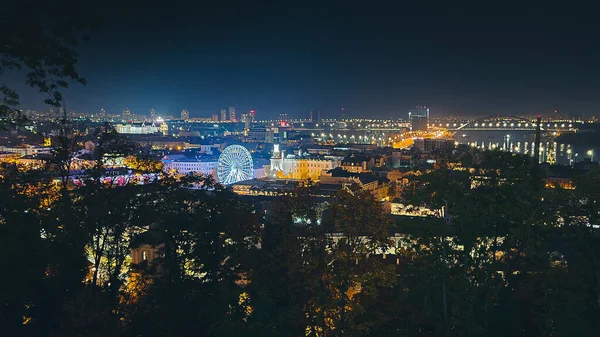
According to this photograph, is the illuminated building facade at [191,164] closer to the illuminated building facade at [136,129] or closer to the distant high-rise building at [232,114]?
the illuminated building facade at [136,129]

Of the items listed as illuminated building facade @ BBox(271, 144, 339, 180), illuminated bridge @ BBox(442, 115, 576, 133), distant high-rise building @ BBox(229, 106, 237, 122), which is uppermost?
distant high-rise building @ BBox(229, 106, 237, 122)

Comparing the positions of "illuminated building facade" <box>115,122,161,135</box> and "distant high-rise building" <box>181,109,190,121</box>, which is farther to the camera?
"distant high-rise building" <box>181,109,190,121</box>

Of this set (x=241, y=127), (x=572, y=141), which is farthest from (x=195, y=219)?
(x=241, y=127)

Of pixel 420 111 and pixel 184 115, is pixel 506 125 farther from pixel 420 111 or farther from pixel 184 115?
pixel 184 115

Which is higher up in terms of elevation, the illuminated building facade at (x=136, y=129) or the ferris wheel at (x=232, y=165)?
the illuminated building facade at (x=136, y=129)

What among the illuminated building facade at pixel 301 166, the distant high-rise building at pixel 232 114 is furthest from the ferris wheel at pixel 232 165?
the distant high-rise building at pixel 232 114

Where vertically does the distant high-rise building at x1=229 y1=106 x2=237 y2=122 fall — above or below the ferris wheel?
above

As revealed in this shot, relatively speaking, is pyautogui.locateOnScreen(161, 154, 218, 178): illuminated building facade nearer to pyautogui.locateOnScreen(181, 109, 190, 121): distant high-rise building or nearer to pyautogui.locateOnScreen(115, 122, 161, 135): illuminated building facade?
pyautogui.locateOnScreen(115, 122, 161, 135): illuminated building facade

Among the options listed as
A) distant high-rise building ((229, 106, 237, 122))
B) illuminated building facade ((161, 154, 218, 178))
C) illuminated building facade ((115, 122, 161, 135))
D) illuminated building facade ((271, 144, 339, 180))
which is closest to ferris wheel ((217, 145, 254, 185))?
illuminated building facade ((271, 144, 339, 180))
